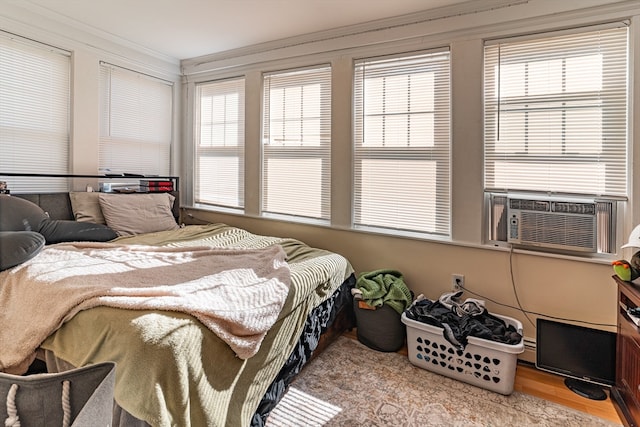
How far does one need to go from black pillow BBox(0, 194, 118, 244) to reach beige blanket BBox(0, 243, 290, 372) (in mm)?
278

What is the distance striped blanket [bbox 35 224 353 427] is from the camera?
1.16 metres

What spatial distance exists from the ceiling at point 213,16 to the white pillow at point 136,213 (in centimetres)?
150

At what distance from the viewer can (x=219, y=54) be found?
3.71 metres

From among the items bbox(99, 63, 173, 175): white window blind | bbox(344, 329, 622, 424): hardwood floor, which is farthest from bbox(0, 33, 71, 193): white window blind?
bbox(344, 329, 622, 424): hardwood floor

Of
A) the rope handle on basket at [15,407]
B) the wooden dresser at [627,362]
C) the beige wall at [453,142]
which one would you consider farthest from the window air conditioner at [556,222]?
the rope handle on basket at [15,407]

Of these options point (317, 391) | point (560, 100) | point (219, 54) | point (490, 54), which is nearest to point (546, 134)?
point (560, 100)

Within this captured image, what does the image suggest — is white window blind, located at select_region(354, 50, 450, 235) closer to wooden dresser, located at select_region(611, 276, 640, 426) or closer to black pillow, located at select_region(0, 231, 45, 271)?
wooden dresser, located at select_region(611, 276, 640, 426)

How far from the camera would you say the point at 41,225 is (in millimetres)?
2410

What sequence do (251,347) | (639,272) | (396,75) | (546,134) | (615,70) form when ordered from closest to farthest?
(251,347)
(639,272)
(615,70)
(546,134)
(396,75)

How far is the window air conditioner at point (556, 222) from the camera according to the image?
216cm

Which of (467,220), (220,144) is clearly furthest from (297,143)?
(467,220)

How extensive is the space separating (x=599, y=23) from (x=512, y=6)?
53 centimetres

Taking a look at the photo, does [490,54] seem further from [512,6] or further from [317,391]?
[317,391]

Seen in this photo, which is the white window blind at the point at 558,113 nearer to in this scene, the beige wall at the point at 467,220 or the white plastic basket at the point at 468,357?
the beige wall at the point at 467,220
